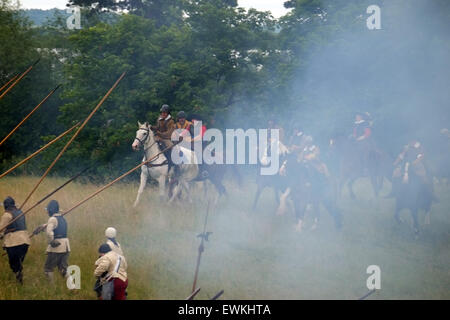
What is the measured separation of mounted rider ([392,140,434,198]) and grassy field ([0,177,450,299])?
3.84 feet

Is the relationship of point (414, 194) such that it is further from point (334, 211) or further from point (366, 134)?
point (366, 134)

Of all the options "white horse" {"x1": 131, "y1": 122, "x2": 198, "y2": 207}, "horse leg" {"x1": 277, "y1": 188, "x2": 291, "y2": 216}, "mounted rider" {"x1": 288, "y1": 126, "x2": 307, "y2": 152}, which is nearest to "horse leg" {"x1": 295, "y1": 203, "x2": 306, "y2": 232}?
"horse leg" {"x1": 277, "y1": 188, "x2": 291, "y2": 216}

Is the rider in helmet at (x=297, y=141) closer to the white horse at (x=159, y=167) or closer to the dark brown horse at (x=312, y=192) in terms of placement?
the dark brown horse at (x=312, y=192)

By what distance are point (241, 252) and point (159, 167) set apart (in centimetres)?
426

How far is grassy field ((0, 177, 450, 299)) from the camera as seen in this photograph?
31.8ft

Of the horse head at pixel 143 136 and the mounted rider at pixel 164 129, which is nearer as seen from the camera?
the horse head at pixel 143 136

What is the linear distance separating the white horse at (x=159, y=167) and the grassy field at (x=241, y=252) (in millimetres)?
548

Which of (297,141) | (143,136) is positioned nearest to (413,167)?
(297,141)

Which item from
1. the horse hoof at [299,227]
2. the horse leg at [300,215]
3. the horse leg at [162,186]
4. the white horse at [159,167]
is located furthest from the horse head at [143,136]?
the horse hoof at [299,227]

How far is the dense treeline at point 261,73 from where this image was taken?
20.1 m

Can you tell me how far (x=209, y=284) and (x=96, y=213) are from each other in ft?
14.7

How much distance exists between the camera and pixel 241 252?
1177 centimetres
